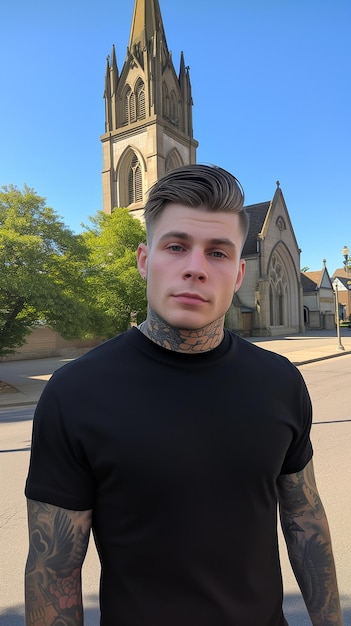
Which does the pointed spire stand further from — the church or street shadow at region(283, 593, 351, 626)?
street shadow at region(283, 593, 351, 626)

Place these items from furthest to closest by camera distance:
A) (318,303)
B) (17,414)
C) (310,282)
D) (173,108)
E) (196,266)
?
(310,282), (318,303), (173,108), (17,414), (196,266)

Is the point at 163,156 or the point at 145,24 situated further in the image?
the point at 145,24

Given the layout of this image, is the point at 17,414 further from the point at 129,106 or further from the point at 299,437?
the point at 129,106

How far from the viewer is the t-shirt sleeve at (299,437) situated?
1.39 m

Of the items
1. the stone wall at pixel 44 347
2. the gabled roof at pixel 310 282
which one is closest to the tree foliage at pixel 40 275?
the stone wall at pixel 44 347

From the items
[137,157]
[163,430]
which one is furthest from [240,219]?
[137,157]

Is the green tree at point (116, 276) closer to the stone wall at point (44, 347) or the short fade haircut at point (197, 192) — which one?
the stone wall at point (44, 347)

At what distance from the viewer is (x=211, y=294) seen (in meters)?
Answer: 1.29

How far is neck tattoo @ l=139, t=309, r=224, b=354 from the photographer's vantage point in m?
1.31

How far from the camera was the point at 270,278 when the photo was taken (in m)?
43.6

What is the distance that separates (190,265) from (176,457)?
23.4 inches

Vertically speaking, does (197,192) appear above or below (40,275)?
below

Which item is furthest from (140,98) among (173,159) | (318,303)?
(318,303)

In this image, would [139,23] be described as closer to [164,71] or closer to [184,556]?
[164,71]
